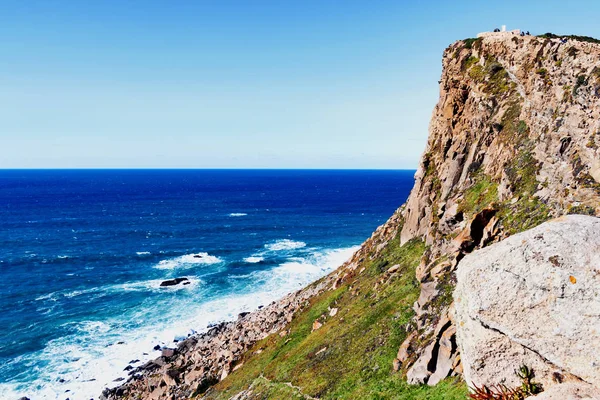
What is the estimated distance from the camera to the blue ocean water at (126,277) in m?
50.4

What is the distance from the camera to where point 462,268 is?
13.0 metres

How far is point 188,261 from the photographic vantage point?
91312 millimetres

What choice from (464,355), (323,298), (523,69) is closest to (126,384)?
(323,298)

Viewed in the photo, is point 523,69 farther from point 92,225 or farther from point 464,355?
point 92,225

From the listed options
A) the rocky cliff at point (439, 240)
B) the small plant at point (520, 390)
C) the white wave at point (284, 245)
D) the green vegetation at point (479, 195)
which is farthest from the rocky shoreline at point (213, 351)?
the white wave at point (284, 245)

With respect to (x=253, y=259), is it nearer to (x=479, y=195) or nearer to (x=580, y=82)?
(x=479, y=195)

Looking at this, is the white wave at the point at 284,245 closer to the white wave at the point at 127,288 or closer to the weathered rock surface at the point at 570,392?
the white wave at the point at 127,288

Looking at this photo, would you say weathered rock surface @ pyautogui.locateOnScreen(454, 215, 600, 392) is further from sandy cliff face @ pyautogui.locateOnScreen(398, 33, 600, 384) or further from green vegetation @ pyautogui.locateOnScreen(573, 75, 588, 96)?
green vegetation @ pyautogui.locateOnScreen(573, 75, 588, 96)

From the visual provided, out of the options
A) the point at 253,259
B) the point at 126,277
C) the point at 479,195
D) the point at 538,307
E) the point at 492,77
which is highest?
the point at 492,77

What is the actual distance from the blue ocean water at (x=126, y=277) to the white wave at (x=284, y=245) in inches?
10.9

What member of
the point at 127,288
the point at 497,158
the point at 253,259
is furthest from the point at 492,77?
the point at 127,288

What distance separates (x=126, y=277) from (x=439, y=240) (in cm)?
6858

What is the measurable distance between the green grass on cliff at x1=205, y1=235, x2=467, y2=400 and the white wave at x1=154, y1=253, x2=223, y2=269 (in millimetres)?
48227

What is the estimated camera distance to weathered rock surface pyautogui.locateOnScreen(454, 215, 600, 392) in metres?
10.6
